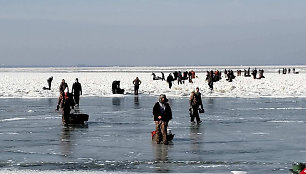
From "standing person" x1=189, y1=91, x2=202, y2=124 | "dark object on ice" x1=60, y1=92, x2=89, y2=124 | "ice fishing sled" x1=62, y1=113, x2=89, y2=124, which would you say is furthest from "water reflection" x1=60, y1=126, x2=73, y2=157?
"standing person" x1=189, y1=91, x2=202, y2=124

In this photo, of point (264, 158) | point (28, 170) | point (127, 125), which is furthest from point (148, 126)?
point (28, 170)

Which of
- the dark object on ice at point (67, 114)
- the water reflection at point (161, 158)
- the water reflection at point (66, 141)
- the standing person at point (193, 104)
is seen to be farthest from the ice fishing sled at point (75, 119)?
the water reflection at point (161, 158)

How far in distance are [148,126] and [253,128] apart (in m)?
3.88

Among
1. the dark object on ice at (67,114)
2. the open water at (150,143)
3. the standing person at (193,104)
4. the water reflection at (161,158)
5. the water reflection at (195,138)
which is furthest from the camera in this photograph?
the standing person at (193,104)

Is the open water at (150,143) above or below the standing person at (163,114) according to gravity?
below

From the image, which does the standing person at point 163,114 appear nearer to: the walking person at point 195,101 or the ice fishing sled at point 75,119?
the walking person at point 195,101

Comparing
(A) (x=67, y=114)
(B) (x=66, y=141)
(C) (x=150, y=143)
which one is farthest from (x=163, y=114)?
(A) (x=67, y=114)

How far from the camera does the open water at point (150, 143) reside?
13.7m

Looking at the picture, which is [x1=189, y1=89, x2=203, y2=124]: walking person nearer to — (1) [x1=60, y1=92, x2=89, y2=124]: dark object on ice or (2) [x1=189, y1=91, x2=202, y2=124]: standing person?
(2) [x1=189, y1=91, x2=202, y2=124]: standing person

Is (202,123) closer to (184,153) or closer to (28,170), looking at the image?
(184,153)

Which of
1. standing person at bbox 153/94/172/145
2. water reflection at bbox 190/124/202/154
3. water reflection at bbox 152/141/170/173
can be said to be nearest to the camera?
water reflection at bbox 152/141/170/173

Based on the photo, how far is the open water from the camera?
45.1 ft

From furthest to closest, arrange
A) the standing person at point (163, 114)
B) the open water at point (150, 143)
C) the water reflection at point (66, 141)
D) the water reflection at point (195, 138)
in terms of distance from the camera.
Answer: the standing person at point (163, 114) < the water reflection at point (195, 138) < the water reflection at point (66, 141) < the open water at point (150, 143)

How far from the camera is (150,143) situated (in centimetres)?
1758
